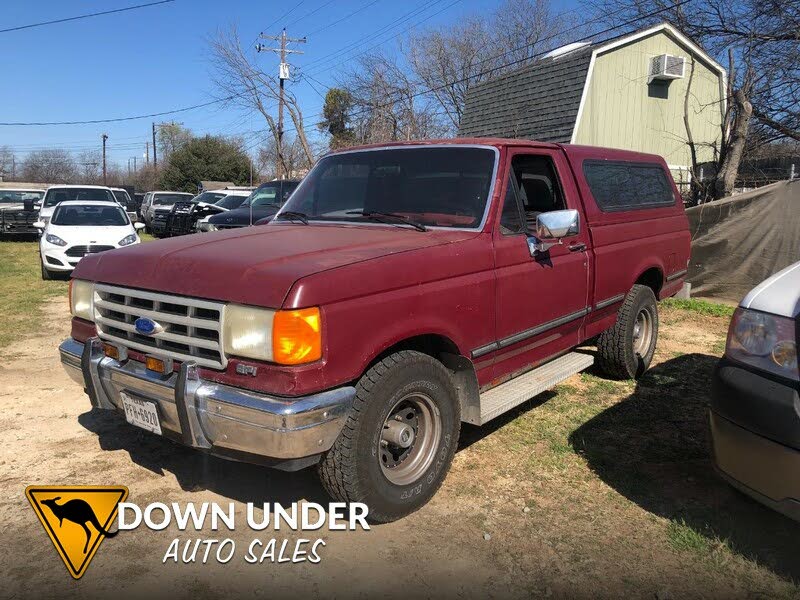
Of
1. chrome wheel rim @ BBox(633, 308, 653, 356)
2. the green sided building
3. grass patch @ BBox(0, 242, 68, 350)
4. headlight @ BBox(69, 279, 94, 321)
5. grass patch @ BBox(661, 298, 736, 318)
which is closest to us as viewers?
headlight @ BBox(69, 279, 94, 321)

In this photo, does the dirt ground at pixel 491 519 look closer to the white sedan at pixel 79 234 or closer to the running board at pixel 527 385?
the running board at pixel 527 385

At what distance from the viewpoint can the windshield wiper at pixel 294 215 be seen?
4418 millimetres

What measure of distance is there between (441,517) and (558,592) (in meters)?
0.80

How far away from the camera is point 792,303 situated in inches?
113

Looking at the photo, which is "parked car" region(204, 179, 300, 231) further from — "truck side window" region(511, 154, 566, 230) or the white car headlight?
the white car headlight

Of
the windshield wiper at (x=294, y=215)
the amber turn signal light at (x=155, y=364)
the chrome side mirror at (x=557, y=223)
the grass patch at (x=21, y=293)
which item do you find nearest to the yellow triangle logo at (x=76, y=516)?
the amber turn signal light at (x=155, y=364)

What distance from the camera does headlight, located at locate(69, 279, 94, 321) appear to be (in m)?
3.64

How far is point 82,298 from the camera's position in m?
3.71

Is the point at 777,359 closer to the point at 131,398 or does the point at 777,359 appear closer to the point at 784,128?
the point at 131,398

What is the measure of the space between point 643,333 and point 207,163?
44917 mm

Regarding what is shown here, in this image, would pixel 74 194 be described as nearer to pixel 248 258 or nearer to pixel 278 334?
pixel 248 258

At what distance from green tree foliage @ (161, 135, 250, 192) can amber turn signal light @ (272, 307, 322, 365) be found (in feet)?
148

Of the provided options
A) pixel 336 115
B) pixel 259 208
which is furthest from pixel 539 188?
pixel 336 115

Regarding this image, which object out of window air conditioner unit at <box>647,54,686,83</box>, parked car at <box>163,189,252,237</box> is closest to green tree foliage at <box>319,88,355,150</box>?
parked car at <box>163,189,252,237</box>
